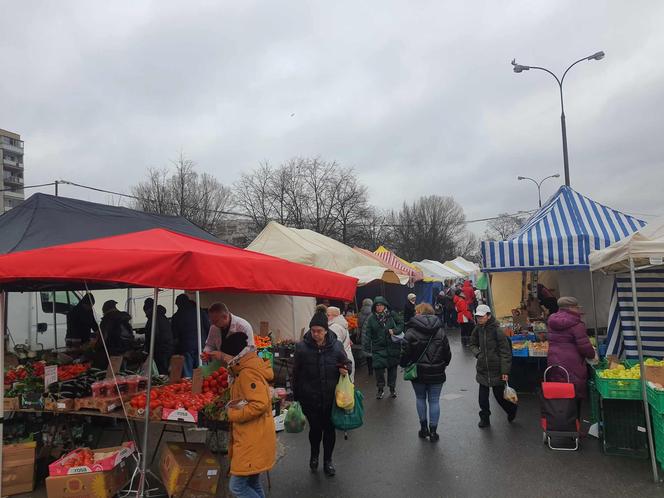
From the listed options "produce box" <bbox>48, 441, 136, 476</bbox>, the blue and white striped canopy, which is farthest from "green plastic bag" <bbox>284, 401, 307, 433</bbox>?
the blue and white striped canopy

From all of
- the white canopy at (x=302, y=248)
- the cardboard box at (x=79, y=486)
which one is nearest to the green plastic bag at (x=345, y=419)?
the cardboard box at (x=79, y=486)

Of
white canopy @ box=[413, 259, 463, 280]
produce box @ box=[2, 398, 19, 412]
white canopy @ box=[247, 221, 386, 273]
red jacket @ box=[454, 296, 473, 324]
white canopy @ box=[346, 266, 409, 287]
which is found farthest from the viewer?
white canopy @ box=[413, 259, 463, 280]

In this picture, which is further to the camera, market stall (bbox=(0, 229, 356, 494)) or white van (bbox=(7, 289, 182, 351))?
white van (bbox=(7, 289, 182, 351))

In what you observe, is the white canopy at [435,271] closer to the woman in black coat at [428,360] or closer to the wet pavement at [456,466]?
the wet pavement at [456,466]

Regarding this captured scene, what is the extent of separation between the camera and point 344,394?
509cm

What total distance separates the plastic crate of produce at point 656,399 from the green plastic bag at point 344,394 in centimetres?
309

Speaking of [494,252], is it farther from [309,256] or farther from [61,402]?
[61,402]

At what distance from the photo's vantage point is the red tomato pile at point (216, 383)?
4949 mm

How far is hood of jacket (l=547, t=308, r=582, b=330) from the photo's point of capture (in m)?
6.31

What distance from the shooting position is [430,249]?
6075 centimetres

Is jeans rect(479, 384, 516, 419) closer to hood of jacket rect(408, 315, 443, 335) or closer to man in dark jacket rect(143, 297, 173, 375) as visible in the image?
hood of jacket rect(408, 315, 443, 335)

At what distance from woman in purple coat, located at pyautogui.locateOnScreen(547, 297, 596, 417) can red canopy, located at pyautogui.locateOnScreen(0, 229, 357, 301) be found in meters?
3.57

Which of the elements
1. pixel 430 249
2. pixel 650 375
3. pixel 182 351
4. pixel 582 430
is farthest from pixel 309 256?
pixel 430 249

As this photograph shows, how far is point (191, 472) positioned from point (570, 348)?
15.7 feet
